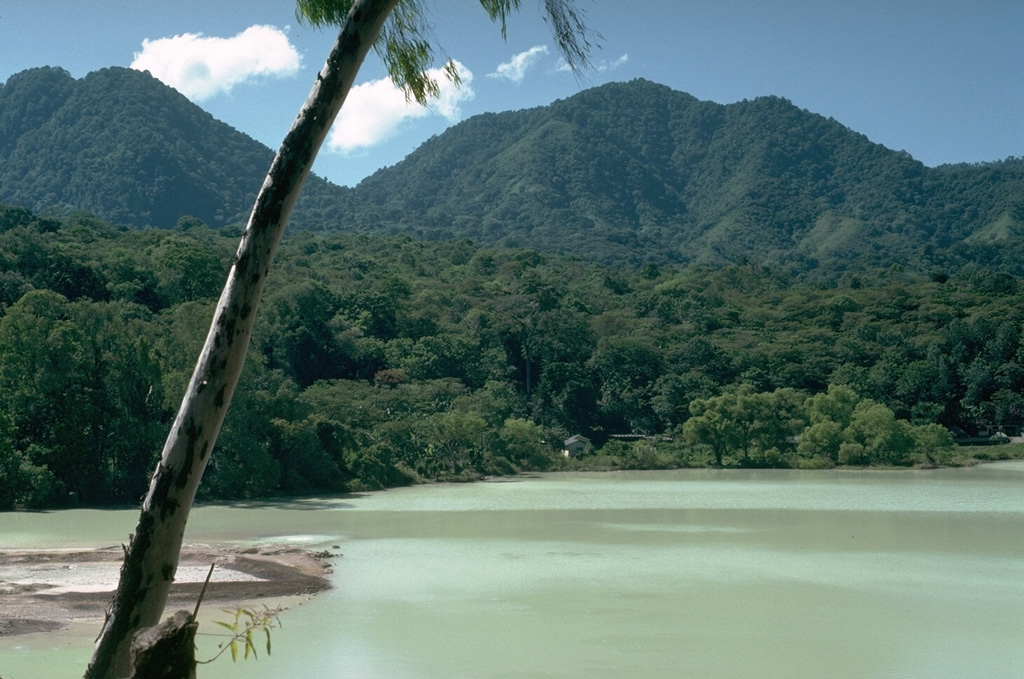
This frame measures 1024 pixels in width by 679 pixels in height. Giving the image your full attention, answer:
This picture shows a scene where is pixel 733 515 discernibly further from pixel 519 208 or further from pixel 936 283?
pixel 519 208

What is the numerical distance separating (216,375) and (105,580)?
11.7m

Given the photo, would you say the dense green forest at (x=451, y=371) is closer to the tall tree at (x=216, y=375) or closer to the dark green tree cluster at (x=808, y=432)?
the dark green tree cluster at (x=808, y=432)

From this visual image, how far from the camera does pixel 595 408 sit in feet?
151

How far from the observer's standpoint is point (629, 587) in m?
13.8

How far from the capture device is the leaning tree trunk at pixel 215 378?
3.54m

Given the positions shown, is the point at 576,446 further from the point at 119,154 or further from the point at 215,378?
the point at 119,154

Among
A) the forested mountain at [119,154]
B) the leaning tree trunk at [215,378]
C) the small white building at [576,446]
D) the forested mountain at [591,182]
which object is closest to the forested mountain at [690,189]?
the forested mountain at [591,182]

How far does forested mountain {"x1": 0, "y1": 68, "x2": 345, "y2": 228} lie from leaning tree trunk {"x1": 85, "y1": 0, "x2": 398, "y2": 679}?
103 m

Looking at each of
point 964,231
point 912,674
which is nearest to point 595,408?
point 912,674

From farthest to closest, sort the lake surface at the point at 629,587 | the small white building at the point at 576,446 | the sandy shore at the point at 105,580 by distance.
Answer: the small white building at the point at 576,446 → the sandy shore at the point at 105,580 → the lake surface at the point at 629,587

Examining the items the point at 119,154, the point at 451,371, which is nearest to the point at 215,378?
the point at 451,371

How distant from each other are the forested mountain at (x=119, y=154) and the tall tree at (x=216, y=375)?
4047 inches

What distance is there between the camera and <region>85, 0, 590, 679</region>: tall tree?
139 inches

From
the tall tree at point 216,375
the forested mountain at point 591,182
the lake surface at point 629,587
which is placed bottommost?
the lake surface at point 629,587
